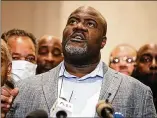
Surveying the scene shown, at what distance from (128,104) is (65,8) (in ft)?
9.56

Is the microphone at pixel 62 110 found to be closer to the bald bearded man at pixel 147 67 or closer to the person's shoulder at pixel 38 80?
the person's shoulder at pixel 38 80

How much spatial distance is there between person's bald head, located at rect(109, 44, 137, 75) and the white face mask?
818 mm

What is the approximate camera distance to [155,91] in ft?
9.84

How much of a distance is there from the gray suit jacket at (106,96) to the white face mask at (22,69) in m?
0.60

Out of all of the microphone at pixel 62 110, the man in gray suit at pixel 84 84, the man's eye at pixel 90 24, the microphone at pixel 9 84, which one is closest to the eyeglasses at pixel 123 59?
the man in gray suit at pixel 84 84

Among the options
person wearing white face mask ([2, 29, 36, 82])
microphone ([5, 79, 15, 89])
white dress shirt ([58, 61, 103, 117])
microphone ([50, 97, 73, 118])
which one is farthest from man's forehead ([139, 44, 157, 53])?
microphone ([50, 97, 73, 118])

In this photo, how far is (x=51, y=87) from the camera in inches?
77.5

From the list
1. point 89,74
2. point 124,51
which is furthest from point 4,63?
point 124,51

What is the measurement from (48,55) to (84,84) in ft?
3.11

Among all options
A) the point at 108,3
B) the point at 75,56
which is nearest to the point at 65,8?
the point at 108,3

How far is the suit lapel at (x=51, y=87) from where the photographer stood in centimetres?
190

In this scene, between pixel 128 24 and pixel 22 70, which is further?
pixel 128 24

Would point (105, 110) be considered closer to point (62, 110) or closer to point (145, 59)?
point (62, 110)

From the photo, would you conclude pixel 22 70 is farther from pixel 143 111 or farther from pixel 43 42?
pixel 143 111
